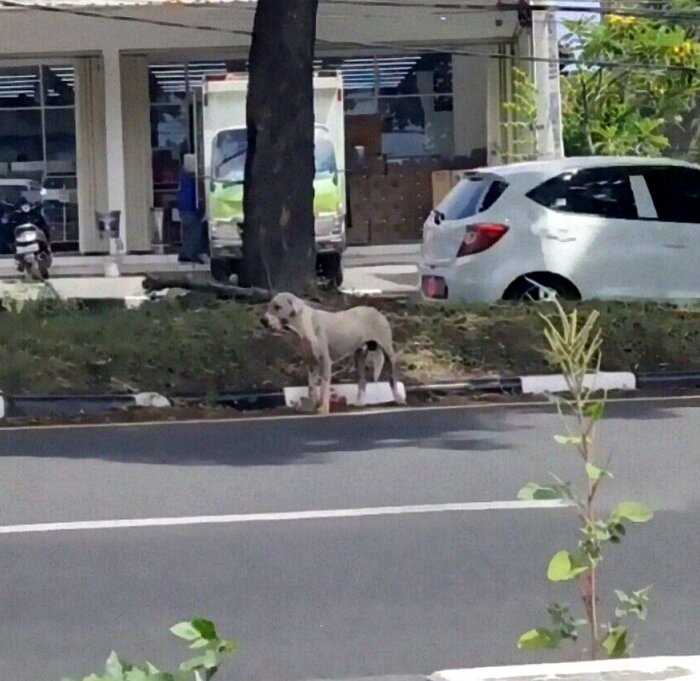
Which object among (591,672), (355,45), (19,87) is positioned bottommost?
(591,672)

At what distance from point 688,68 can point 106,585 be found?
22.3 meters

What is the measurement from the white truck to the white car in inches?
339

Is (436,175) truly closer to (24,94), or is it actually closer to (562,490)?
(24,94)

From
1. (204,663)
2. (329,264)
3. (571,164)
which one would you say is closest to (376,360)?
(571,164)

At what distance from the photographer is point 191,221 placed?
26422mm

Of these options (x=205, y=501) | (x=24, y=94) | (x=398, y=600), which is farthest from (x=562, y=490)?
(x=24, y=94)

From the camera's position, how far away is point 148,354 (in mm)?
12531

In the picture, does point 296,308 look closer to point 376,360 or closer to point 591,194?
point 376,360

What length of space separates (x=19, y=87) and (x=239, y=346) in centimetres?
1811

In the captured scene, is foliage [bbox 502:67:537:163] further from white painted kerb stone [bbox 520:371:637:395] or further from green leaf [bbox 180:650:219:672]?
green leaf [bbox 180:650:219:672]

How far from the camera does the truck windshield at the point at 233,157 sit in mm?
24156

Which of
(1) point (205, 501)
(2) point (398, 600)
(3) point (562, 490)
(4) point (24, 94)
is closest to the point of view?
(3) point (562, 490)

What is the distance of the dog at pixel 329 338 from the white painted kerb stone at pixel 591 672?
22.9 ft

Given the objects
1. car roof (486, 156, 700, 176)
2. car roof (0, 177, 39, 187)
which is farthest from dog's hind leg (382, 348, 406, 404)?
car roof (0, 177, 39, 187)
